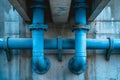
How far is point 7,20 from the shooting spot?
7328 millimetres

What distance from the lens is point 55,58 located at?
23.6 feet

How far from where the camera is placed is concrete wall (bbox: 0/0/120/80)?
7.13 m

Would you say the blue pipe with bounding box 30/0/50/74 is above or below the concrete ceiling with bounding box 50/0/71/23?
below

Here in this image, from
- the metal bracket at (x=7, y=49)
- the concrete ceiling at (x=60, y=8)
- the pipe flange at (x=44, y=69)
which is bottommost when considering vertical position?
the pipe flange at (x=44, y=69)

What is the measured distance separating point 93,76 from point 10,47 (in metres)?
2.52

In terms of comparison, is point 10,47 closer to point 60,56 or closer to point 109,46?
point 60,56

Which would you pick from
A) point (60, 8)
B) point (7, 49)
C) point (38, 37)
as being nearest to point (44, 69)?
point (38, 37)

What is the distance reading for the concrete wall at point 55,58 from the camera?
23.4ft

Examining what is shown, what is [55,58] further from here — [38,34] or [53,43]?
[38,34]

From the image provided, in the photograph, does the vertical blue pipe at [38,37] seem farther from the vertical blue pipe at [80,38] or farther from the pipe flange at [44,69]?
the vertical blue pipe at [80,38]

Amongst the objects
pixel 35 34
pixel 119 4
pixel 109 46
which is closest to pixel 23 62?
pixel 35 34

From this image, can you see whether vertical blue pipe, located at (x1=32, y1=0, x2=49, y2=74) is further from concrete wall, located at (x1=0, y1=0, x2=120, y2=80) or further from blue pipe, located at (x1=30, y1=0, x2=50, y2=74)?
concrete wall, located at (x1=0, y1=0, x2=120, y2=80)

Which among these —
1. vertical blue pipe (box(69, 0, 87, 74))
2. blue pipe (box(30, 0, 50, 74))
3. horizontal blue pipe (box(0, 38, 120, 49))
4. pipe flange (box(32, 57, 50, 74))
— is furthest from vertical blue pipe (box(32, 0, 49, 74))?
vertical blue pipe (box(69, 0, 87, 74))

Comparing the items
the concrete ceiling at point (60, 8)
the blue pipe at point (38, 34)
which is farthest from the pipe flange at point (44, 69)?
the concrete ceiling at point (60, 8)
